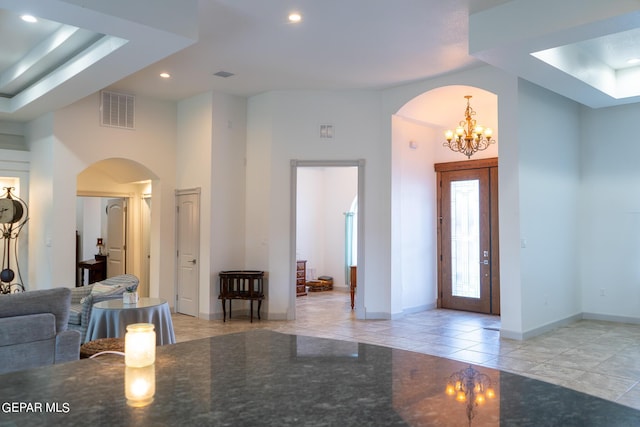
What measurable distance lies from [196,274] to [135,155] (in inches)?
87.9

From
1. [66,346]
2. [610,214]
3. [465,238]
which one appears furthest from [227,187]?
[610,214]

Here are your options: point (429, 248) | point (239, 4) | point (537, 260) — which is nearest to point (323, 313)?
point (429, 248)

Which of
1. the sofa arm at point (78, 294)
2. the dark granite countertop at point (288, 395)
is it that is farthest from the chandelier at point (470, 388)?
the sofa arm at point (78, 294)

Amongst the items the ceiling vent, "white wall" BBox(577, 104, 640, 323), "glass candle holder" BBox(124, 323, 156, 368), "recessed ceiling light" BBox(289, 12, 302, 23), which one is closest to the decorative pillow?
the ceiling vent

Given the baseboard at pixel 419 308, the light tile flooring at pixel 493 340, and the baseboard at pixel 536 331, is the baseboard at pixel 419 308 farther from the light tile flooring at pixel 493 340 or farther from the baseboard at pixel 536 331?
the baseboard at pixel 536 331

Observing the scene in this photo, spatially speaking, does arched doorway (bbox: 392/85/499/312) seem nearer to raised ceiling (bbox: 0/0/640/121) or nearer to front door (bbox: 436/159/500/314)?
front door (bbox: 436/159/500/314)

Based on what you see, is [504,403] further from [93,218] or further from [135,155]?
[93,218]

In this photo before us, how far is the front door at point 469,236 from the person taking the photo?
26.9 ft

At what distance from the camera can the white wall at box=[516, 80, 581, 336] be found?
21.1ft

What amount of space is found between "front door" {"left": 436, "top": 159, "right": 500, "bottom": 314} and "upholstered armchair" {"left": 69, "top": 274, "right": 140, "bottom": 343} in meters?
5.37

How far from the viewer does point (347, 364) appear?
1847 mm

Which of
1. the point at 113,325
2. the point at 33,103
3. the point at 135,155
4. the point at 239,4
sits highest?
the point at 239,4

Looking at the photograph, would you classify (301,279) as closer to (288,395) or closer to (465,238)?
(465,238)

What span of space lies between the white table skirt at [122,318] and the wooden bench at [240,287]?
8.16ft
